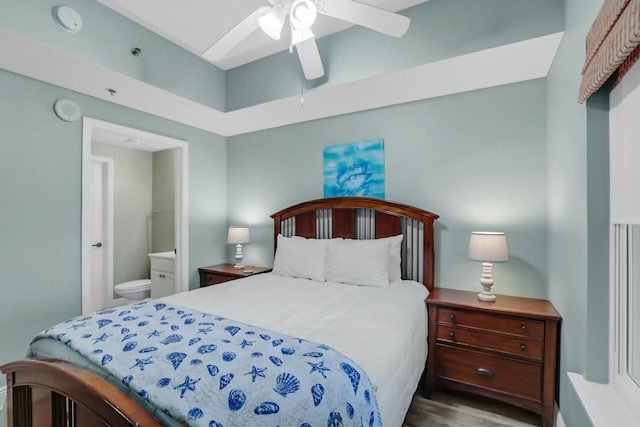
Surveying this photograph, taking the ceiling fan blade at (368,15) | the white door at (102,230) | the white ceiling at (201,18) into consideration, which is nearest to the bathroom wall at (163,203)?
the white door at (102,230)

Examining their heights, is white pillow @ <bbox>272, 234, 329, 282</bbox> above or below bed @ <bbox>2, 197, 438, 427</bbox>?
above

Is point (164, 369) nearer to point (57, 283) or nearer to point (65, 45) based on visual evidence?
point (57, 283)

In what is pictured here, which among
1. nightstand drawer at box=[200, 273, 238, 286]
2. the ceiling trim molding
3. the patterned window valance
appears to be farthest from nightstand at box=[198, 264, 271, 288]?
the patterned window valance

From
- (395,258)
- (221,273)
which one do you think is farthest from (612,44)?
(221,273)

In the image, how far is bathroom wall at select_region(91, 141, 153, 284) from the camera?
4.47 metres

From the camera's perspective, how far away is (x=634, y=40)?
3.02 ft

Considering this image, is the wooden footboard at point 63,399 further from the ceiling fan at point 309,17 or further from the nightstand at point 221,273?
the nightstand at point 221,273

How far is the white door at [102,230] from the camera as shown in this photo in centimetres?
420

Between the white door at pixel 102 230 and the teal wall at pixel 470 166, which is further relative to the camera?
the white door at pixel 102 230

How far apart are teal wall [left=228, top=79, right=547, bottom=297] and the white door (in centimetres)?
304

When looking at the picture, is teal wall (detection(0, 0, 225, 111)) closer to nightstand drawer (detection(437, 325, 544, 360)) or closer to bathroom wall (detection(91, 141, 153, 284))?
bathroom wall (detection(91, 141, 153, 284))

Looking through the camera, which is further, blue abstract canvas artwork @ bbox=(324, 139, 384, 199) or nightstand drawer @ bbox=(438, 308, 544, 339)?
blue abstract canvas artwork @ bbox=(324, 139, 384, 199)

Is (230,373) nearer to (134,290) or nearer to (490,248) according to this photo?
(490,248)

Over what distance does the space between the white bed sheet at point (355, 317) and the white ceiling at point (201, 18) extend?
194 cm
